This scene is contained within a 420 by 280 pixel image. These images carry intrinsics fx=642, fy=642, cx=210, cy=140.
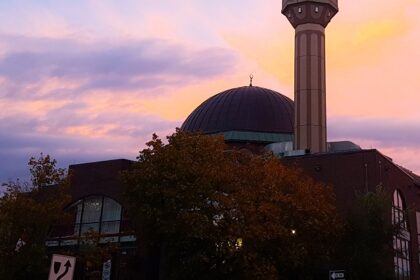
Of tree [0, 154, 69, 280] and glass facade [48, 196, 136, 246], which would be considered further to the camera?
glass facade [48, 196, 136, 246]

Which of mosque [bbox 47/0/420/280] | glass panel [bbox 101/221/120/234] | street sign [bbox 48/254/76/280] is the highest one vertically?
mosque [bbox 47/0/420/280]

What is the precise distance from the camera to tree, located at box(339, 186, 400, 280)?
35562 millimetres

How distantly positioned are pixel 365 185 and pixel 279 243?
13.4 metres

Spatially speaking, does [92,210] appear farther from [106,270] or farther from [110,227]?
[106,270]

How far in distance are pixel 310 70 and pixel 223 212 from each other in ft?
91.7

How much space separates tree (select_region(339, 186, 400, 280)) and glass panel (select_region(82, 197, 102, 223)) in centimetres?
2206

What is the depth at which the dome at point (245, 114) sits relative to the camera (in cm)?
6381

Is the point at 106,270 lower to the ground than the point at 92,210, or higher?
lower

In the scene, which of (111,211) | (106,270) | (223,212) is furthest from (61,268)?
(111,211)

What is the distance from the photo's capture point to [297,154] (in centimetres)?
5194

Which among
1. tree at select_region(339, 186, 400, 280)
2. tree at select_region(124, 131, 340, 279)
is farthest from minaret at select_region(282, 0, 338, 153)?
tree at select_region(124, 131, 340, 279)

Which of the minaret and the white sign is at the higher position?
the minaret

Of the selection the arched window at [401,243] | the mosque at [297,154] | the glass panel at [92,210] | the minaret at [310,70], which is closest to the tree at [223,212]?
the mosque at [297,154]

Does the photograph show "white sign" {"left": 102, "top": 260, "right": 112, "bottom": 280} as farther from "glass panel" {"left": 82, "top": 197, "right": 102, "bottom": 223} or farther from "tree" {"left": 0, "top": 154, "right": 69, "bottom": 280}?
"glass panel" {"left": 82, "top": 197, "right": 102, "bottom": 223}
